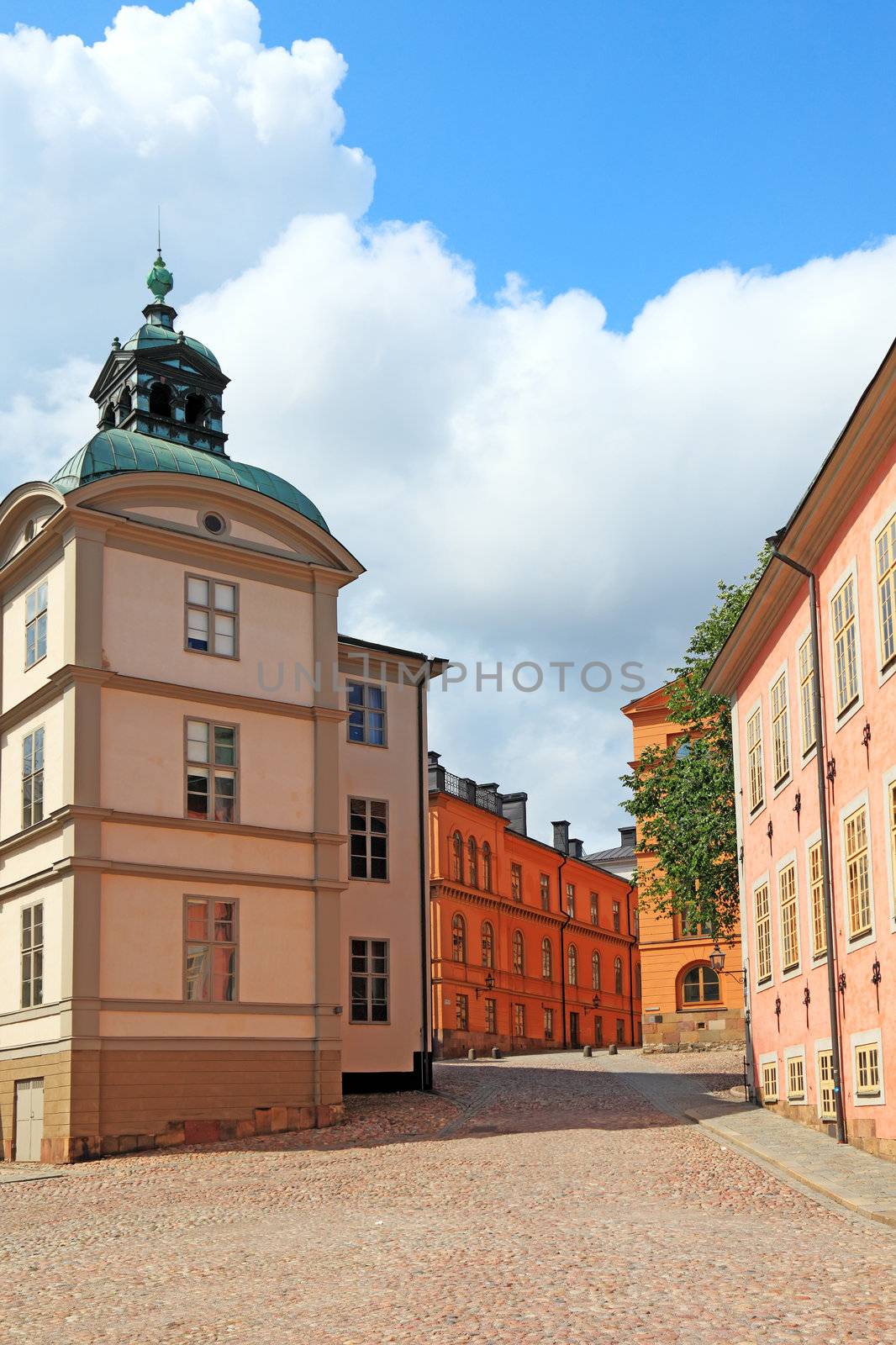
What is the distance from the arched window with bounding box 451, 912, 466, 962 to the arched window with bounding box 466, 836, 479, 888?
5.28ft

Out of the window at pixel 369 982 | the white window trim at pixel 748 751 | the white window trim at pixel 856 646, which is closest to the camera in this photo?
the white window trim at pixel 856 646

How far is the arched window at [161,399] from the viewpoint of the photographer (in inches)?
1283

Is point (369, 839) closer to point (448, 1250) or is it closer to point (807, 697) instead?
point (807, 697)

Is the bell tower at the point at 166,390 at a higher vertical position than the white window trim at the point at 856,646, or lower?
higher

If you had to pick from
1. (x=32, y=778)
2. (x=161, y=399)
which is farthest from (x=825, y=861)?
(x=161, y=399)

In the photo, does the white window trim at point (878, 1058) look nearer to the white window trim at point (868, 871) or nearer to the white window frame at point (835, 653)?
the white window trim at point (868, 871)

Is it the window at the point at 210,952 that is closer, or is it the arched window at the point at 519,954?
the window at the point at 210,952

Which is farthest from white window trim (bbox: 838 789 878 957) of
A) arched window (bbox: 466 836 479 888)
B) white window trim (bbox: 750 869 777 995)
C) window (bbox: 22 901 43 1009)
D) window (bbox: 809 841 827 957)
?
arched window (bbox: 466 836 479 888)

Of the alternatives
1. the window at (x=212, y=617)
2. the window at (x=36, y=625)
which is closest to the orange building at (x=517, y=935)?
the window at (x=212, y=617)

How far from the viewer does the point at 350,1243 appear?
533 inches

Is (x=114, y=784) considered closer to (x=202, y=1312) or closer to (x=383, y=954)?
(x=383, y=954)

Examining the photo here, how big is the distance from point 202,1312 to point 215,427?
24.6 metres

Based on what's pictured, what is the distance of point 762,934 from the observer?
27312 mm

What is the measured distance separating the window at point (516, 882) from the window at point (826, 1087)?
42906 mm
